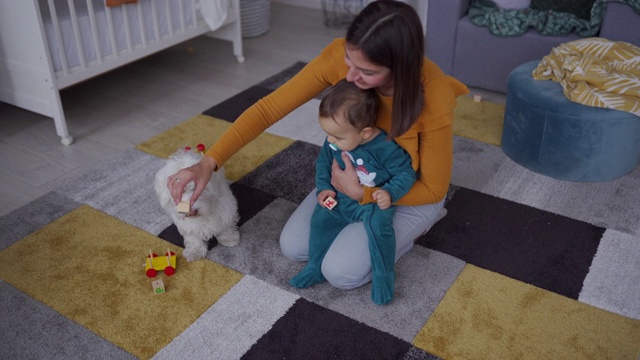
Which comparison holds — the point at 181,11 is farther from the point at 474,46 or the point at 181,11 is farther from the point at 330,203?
the point at 330,203

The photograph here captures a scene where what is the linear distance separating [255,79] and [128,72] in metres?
0.71

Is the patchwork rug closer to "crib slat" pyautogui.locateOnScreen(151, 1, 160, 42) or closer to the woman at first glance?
the woman

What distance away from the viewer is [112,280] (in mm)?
1741

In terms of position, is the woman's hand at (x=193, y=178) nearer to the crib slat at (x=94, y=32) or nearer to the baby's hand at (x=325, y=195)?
the baby's hand at (x=325, y=195)

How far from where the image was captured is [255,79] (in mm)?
3137

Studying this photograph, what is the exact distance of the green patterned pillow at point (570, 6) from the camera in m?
2.77

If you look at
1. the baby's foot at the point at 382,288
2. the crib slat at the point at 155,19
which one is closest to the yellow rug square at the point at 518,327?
the baby's foot at the point at 382,288

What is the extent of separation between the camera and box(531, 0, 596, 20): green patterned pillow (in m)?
2.77

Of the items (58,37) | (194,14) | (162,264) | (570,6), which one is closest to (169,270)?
(162,264)

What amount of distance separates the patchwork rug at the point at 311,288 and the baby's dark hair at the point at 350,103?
1.76 feet

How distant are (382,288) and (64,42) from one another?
5.58 ft

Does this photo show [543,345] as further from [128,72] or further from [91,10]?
[128,72]

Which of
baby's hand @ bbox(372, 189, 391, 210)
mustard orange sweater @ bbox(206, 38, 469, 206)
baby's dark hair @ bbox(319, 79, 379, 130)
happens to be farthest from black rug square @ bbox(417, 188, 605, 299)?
baby's dark hair @ bbox(319, 79, 379, 130)

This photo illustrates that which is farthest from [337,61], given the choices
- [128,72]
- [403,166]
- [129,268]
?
[128,72]
